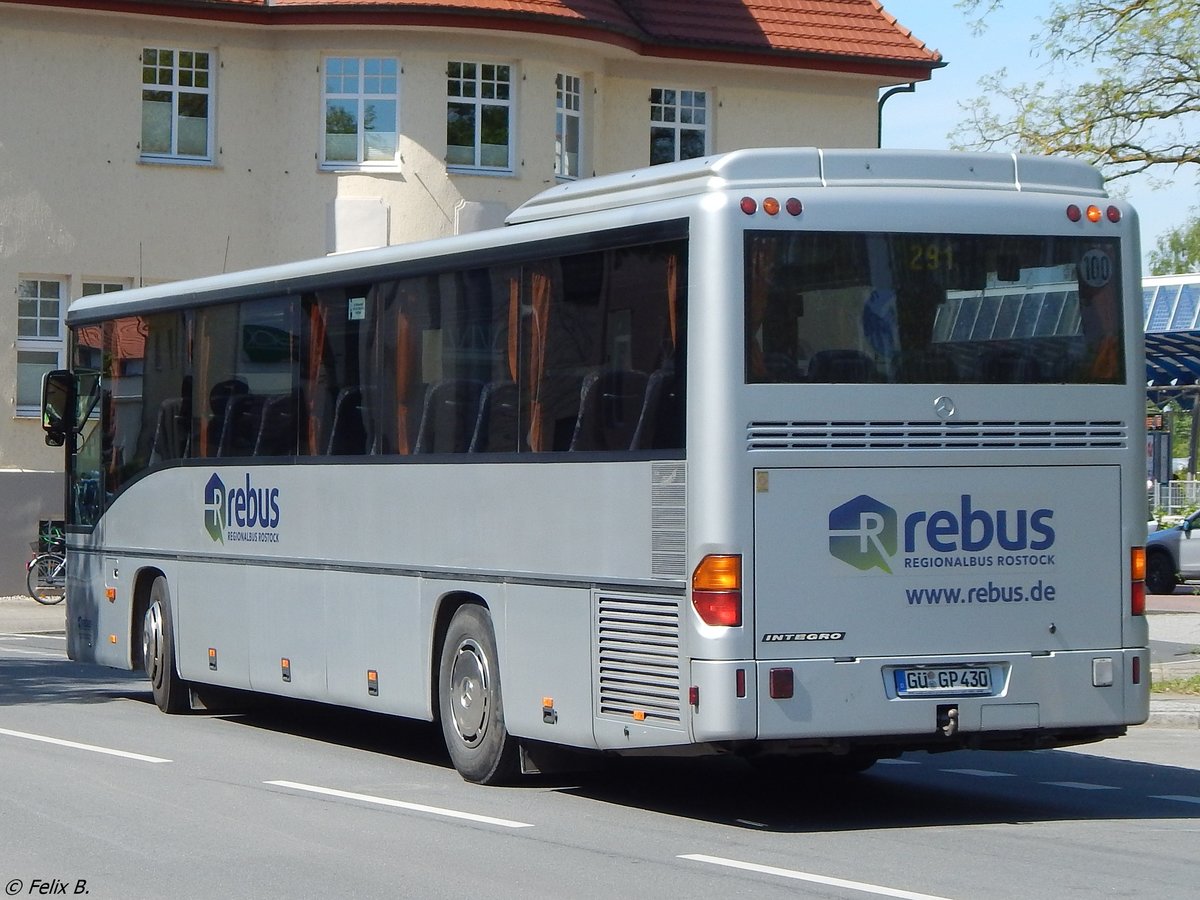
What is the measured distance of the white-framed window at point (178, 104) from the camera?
34250mm

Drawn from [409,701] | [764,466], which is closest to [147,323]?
[409,701]

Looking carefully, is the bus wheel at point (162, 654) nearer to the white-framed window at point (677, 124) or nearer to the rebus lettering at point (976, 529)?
the rebus lettering at point (976, 529)

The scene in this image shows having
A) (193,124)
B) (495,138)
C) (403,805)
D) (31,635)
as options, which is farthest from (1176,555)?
(403,805)

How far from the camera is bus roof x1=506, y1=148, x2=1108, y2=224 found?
35.3ft

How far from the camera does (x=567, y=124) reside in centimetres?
3534

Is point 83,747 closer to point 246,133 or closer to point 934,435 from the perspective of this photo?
point 934,435

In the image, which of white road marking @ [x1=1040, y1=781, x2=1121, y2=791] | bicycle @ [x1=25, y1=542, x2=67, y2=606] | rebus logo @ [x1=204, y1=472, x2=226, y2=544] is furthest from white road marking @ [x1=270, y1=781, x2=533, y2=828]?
bicycle @ [x1=25, y1=542, x2=67, y2=606]

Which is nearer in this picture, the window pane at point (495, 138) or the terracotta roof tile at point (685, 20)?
the terracotta roof tile at point (685, 20)

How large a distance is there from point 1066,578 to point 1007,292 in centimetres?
153

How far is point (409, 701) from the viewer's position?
13.4 m

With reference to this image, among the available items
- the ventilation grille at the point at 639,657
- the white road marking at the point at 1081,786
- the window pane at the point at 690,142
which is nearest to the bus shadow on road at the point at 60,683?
the ventilation grille at the point at 639,657

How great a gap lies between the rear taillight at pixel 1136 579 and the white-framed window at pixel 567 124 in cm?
2427

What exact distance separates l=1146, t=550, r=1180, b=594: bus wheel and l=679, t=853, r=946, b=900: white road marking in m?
28.3

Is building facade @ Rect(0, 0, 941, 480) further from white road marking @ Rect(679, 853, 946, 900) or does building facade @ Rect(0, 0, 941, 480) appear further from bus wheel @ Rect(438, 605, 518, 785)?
white road marking @ Rect(679, 853, 946, 900)
